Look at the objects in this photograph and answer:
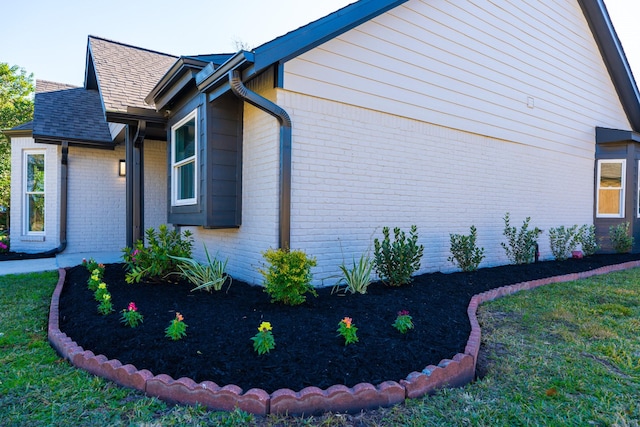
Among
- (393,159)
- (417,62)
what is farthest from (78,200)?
(417,62)

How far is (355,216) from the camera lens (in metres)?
5.54

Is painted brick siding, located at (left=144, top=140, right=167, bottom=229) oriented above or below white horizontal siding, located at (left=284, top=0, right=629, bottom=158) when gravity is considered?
below

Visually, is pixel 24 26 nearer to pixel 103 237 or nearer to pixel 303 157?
pixel 103 237

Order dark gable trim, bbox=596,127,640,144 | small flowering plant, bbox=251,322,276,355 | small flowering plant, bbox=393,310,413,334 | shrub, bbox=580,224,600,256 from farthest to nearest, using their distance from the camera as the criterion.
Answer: dark gable trim, bbox=596,127,640,144
shrub, bbox=580,224,600,256
small flowering plant, bbox=393,310,413,334
small flowering plant, bbox=251,322,276,355

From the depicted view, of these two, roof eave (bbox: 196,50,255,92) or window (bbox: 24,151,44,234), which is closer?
roof eave (bbox: 196,50,255,92)

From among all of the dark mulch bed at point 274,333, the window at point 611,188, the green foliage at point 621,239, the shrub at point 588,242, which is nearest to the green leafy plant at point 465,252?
the dark mulch bed at point 274,333

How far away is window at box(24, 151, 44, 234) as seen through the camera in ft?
30.9

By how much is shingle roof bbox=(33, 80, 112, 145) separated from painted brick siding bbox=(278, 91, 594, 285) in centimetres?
614

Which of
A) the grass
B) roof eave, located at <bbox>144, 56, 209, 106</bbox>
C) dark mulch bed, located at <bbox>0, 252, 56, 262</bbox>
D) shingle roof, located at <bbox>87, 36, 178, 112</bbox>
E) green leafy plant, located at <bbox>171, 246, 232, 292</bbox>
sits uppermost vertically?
shingle roof, located at <bbox>87, 36, 178, 112</bbox>

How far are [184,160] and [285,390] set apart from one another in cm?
456

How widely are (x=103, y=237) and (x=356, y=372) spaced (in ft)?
28.3

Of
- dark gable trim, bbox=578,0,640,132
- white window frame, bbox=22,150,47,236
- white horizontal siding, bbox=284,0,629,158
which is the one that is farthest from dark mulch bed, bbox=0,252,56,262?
dark gable trim, bbox=578,0,640,132

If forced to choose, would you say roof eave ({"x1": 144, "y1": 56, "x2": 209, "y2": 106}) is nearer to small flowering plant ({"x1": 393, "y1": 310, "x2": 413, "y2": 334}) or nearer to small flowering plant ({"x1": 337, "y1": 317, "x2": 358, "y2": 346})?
small flowering plant ({"x1": 337, "y1": 317, "x2": 358, "y2": 346})

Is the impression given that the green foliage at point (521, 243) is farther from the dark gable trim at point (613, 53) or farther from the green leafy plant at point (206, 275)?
the dark gable trim at point (613, 53)
